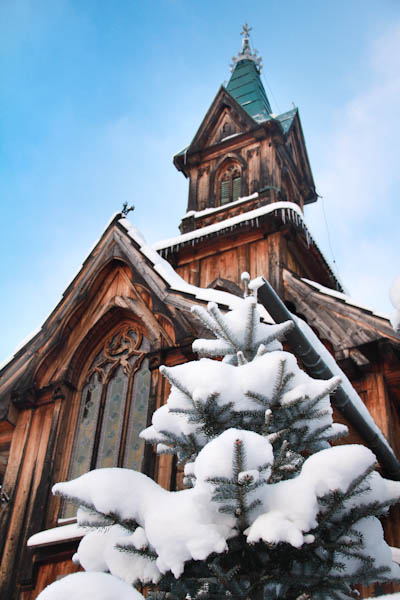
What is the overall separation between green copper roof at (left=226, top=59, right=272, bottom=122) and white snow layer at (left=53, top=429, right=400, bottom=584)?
14582mm

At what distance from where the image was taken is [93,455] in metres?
8.84

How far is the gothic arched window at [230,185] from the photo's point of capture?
16239 millimetres

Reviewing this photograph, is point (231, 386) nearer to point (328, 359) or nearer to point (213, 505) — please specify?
point (213, 505)

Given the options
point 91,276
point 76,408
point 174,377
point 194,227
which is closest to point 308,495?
point 174,377

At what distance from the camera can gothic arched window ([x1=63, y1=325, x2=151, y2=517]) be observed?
873cm

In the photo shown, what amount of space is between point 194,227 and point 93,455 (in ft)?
25.8

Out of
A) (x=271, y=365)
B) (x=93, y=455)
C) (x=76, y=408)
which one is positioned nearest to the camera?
(x=271, y=365)

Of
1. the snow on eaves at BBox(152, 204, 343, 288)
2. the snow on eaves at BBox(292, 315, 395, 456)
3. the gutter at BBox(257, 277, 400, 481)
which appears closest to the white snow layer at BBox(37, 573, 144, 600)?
the gutter at BBox(257, 277, 400, 481)

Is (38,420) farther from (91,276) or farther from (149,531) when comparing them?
(149,531)

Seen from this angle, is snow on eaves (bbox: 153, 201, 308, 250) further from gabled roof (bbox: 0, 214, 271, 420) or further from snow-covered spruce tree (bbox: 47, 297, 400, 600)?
snow-covered spruce tree (bbox: 47, 297, 400, 600)

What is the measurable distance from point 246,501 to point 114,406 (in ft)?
19.9

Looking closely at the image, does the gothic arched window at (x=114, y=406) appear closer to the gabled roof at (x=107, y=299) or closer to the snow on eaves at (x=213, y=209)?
the gabled roof at (x=107, y=299)

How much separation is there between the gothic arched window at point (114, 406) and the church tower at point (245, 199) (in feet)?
11.9

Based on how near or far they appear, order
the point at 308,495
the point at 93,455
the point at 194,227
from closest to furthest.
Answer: the point at 308,495
the point at 93,455
the point at 194,227
